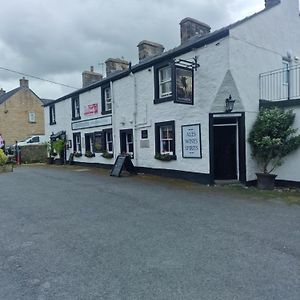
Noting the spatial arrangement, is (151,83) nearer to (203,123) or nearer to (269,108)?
(203,123)

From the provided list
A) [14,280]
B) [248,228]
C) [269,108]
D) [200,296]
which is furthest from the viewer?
[269,108]

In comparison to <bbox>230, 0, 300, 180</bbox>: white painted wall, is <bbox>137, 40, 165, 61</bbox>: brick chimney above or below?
above

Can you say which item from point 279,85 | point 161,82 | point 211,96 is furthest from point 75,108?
point 279,85

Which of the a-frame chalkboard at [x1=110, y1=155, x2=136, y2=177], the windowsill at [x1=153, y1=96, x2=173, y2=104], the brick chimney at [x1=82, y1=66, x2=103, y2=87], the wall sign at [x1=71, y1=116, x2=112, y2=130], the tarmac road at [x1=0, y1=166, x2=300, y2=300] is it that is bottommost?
the tarmac road at [x1=0, y1=166, x2=300, y2=300]

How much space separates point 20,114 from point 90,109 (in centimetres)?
2251

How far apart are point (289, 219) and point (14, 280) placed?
6.00m

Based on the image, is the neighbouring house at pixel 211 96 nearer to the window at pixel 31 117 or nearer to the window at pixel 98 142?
the window at pixel 98 142

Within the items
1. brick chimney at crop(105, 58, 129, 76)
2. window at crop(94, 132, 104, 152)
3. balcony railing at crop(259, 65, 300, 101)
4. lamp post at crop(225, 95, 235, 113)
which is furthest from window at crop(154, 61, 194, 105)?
brick chimney at crop(105, 58, 129, 76)

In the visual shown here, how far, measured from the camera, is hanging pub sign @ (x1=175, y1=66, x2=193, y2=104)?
468 inches

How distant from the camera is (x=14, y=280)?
4.07 metres

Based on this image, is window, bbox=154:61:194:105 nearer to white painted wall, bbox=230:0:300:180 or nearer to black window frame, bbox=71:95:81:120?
white painted wall, bbox=230:0:300:180

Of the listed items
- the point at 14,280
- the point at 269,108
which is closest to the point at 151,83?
the point at 269,108

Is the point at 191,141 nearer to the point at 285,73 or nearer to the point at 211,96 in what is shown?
the point at 211,96

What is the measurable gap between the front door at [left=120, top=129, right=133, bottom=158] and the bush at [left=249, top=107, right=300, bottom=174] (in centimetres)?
730
